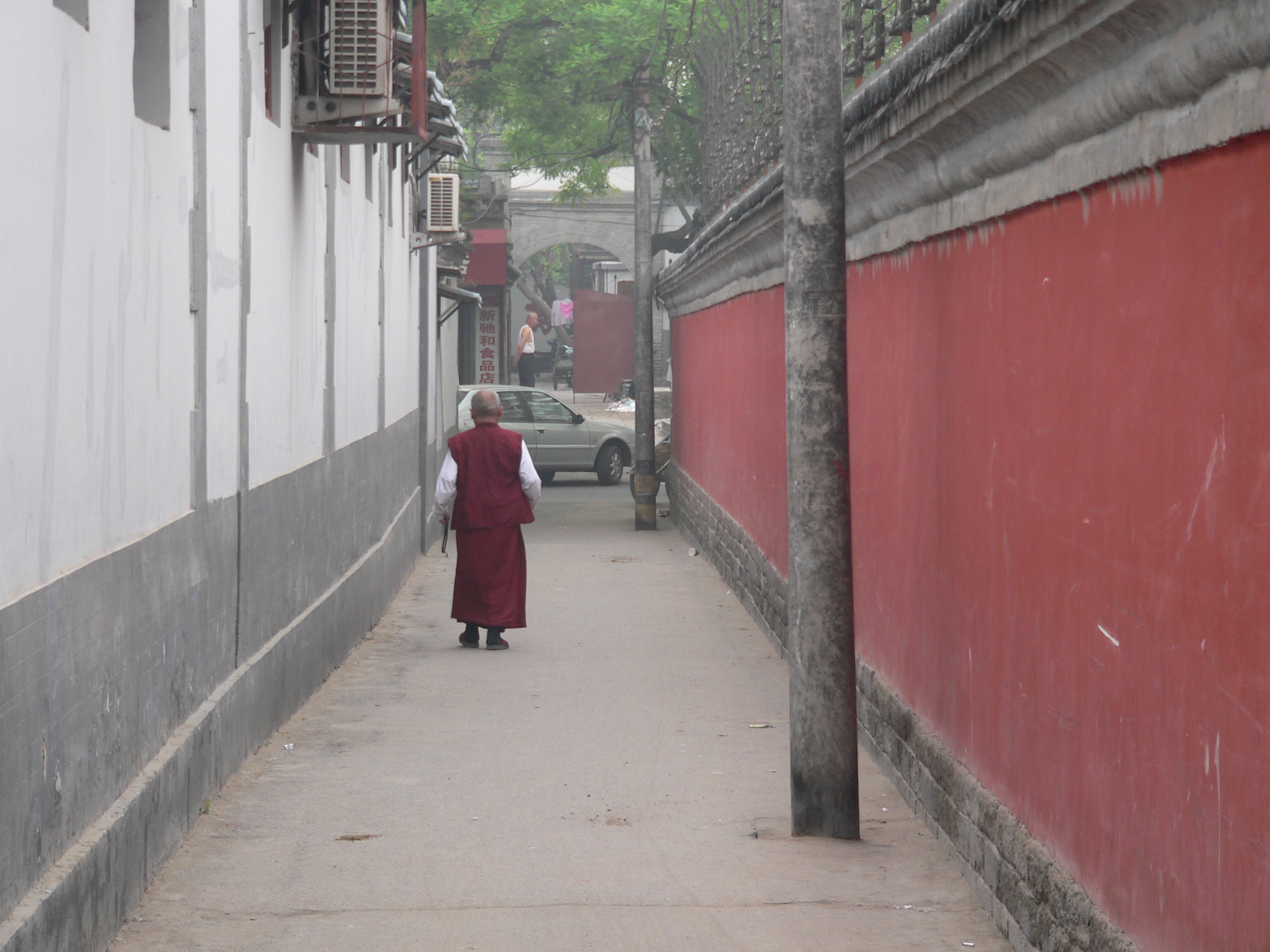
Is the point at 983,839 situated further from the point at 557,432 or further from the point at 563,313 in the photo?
the point at 563,313

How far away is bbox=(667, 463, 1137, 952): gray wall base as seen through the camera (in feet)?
15.1

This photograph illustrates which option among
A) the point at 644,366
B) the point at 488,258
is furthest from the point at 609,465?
the point at 488,258

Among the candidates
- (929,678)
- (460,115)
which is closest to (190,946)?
(929,678)

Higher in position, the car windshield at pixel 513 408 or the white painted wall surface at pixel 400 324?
the white painted wall surface at pixel 400 324

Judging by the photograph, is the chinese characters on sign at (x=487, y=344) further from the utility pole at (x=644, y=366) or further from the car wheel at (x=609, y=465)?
the utility pole at (x=644, y=366)

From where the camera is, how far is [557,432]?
2589cm

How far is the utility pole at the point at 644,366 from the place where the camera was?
68.6ft

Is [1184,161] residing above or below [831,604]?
above

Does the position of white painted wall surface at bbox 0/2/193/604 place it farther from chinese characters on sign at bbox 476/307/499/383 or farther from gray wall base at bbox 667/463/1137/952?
chinese characters on sign at bbox 476/307/499/383

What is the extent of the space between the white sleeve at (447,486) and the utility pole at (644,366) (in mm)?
8967

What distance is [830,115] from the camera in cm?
638

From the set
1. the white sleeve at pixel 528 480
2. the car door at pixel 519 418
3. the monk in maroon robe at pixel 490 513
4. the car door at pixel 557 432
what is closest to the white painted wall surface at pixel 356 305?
the monk in maroon robe at pixel 490 513

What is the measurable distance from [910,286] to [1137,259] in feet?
9.82

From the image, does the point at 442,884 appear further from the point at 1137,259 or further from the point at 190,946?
the point at 1137,259
